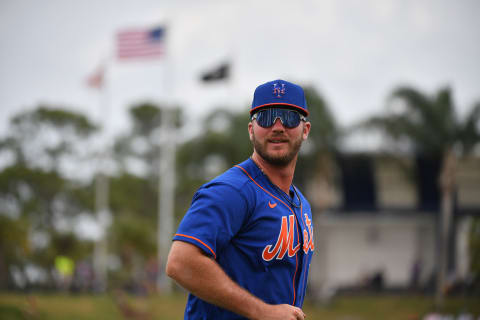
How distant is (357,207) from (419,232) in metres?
4.78

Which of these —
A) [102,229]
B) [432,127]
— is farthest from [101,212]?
Answer: [432,127]

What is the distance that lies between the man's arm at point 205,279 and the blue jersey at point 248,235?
36 millimetres

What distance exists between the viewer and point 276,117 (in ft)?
7.31

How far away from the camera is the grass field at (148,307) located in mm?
20266

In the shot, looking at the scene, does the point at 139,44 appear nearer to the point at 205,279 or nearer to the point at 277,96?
the point at 277,96

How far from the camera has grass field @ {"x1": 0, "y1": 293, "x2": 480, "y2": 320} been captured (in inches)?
798

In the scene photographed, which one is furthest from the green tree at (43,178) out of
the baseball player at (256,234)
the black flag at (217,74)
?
the baseball player at (256,234)

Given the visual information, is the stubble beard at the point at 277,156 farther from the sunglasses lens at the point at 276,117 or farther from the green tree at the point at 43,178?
the green tree at the point at 43,178

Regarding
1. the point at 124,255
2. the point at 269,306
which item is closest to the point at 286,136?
the point at 269,306

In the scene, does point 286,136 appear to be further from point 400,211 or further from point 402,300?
point 400,211

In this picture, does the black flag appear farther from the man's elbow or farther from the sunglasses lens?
the man's elbow

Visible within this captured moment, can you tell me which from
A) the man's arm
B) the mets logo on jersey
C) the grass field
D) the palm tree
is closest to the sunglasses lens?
the mets logo on jersey

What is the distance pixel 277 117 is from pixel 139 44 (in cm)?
2207

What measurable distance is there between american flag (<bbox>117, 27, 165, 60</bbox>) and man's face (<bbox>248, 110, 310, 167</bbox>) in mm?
21593
